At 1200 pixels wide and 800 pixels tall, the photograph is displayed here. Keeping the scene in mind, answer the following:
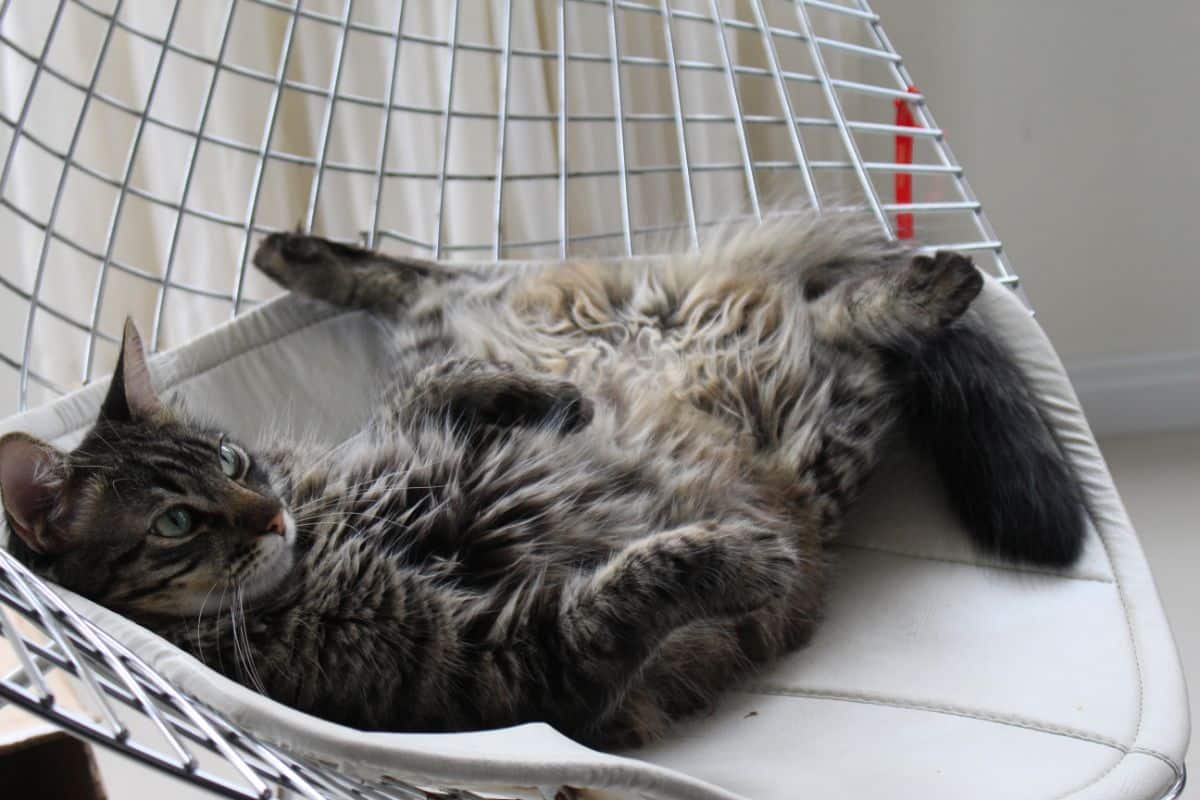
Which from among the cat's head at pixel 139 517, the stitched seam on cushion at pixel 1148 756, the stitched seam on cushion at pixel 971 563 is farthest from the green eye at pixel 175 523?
the stitched seam on cushion at pixel 1148 756

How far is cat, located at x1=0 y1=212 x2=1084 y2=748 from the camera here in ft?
3.60

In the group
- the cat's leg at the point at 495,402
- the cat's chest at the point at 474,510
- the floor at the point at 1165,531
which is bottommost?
the floor at the point at 1165,531

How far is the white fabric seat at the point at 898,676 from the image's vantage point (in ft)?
2.87

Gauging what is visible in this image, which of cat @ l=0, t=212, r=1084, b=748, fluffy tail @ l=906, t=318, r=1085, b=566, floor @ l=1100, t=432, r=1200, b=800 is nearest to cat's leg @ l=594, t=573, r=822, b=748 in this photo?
Result: cat @ l=0, t=212, r=1084, b=748

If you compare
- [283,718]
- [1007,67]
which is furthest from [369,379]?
[1007,67]

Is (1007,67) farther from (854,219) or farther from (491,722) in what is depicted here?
(491,722)

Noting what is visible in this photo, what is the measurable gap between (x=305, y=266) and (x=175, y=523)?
0.66 m

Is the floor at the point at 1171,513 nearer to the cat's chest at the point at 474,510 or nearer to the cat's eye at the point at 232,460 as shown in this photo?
the cat's chest at the point at 474,510

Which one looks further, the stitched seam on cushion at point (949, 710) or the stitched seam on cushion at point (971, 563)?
the stitched seam on cushion at point (971, 563)

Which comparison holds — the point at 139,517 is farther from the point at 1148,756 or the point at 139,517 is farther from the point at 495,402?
the point at 1148,756

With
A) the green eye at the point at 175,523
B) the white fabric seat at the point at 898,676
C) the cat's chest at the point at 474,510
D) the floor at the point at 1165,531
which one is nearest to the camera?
the white fabric seat at the point at 898,676

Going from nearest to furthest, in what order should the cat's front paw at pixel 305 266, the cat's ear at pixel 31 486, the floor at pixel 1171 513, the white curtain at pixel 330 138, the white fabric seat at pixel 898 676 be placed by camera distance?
the white fabric seat at pixel 898 676, the cat's ear at pixel 31 486, the cat's front paw at pixel 305 266, the floor at pixel 1171 513, the white curtain at pixel 330 138

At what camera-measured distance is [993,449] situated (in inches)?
53.7

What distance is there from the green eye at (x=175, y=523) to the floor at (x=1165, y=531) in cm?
106
